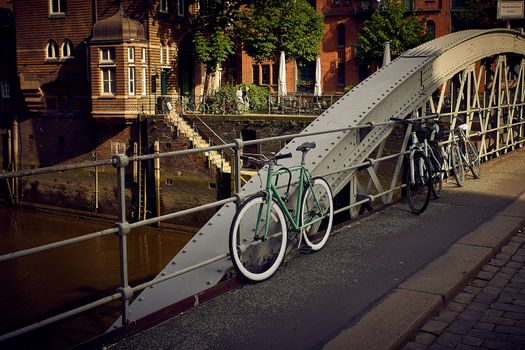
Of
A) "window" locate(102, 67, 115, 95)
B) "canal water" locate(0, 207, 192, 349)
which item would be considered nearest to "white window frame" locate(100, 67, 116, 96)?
"window" locate(102, 67, 115, 95)

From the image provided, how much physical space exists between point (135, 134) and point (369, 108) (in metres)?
24.1

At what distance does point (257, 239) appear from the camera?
5273mm

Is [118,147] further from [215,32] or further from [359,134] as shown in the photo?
[359,134]

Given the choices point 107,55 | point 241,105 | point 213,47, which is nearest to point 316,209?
point 241,105

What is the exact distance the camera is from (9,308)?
17391mm

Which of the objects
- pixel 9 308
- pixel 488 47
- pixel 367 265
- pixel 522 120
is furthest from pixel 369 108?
pixel 9 308

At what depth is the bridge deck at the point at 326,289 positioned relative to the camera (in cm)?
415

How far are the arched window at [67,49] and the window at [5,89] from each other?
5.16 meters

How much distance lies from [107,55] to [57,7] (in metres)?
5.60

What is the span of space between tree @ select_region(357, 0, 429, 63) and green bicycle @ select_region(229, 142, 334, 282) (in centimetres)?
3463

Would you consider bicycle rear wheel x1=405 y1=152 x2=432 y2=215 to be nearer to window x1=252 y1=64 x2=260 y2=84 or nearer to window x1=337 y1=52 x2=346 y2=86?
window x1=337 y1=52 x2=346 y2=86

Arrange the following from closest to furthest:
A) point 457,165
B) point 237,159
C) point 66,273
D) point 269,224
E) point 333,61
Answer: point 237,159, point 269,224, point 457,165, point 66,273, point 333,61

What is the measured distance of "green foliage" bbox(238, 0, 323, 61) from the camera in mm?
33219

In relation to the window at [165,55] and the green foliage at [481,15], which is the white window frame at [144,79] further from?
the green foliage at [481,15]
